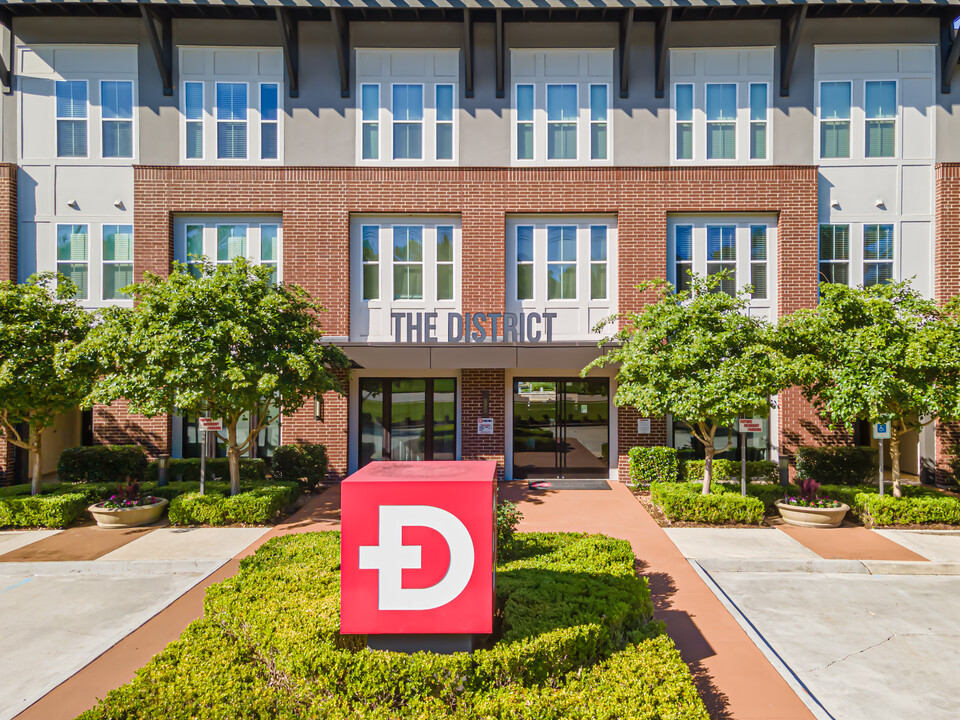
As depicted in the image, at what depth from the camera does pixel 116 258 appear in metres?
15.2

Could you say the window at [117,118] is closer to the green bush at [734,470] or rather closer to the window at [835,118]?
the green bush at [734,470]

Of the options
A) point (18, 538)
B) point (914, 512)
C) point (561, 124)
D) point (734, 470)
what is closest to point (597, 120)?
point (561, 124)

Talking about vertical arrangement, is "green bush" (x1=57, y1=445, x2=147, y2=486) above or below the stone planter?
above

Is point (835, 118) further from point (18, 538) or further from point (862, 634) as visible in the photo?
point (18, 538)

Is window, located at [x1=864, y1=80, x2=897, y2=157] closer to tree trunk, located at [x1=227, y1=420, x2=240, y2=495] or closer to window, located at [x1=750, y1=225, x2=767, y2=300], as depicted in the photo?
window, located at [x1=750, y1=225, x2=767, y2=300]

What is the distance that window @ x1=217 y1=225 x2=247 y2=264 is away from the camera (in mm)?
15344

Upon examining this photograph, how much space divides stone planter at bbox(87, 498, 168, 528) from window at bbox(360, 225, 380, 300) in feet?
24.4

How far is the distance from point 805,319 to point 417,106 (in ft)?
37.1

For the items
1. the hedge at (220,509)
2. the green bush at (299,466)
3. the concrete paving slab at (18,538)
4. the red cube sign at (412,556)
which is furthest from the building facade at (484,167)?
the red cube sign at (412,556)

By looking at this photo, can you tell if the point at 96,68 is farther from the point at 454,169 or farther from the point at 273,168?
the point at 454,169

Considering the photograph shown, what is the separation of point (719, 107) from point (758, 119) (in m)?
1.11

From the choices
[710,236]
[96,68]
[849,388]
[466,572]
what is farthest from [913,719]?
[96,68]

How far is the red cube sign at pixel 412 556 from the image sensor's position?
14.9 ft

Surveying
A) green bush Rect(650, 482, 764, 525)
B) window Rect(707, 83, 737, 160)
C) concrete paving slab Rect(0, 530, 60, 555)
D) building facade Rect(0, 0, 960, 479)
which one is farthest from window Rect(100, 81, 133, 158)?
green bush Rect(650, 482, 764, 525)
